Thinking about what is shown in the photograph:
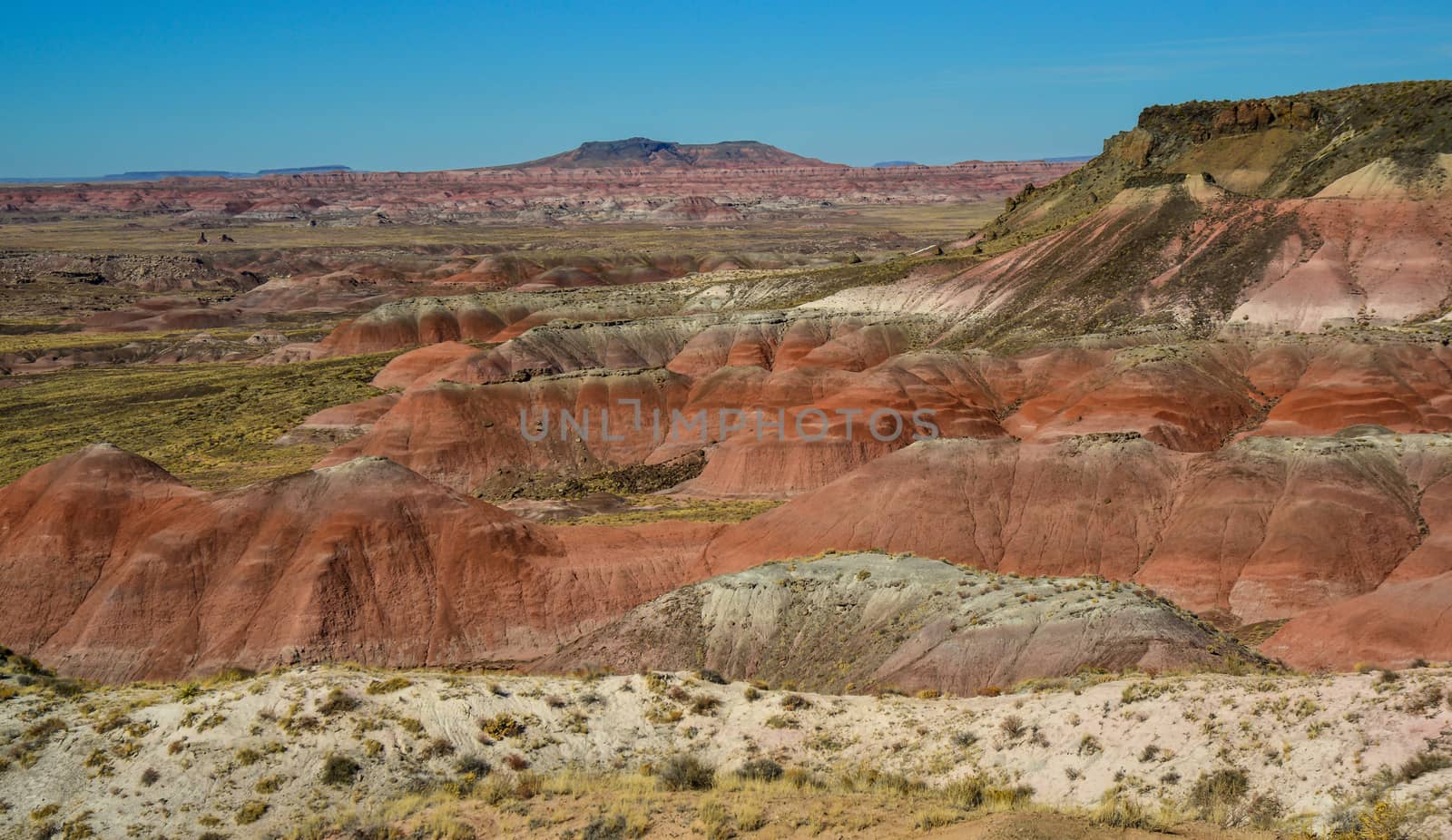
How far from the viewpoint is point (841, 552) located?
1396 inches

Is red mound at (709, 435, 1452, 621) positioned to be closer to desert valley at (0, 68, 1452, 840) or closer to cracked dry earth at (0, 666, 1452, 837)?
desert valley at (0, 68, 1452, 840)

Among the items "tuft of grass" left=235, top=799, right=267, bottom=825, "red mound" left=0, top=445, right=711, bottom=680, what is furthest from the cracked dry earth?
"red mound" left=0, top=445, right=711, bottom=680

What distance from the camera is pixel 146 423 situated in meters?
79.9

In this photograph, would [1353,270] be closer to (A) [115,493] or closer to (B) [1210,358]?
(B) [1210,358]

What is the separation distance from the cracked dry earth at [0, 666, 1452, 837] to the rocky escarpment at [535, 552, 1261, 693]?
127 inches

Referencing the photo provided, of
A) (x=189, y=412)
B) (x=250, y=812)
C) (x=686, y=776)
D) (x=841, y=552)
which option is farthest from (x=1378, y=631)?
(x=189, y=412)

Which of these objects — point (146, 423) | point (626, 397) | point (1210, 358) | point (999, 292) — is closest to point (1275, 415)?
point (1210, 358)

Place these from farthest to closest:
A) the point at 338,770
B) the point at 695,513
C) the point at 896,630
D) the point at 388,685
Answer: the point at 695,513 → the point at 896,630 → the point at 388,685 → the point at 338,770

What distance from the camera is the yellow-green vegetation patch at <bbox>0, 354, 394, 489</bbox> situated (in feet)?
224

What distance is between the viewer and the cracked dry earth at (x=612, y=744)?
17141 millimetres

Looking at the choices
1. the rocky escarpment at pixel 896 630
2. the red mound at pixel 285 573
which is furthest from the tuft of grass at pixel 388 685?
the red mound at pixel 285 573

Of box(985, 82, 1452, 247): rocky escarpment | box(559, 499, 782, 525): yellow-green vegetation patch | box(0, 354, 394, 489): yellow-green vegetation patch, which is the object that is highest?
box(985, 82, 1452, 247): rocky escarpment

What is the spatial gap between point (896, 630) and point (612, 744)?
9.63 meters

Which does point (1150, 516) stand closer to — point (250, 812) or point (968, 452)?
point (968, 452)
